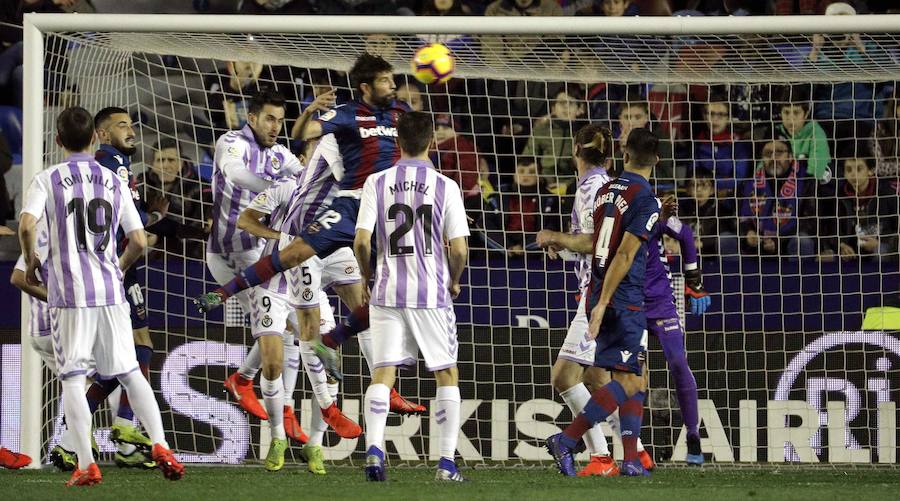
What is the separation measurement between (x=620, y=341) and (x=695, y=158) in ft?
13.9

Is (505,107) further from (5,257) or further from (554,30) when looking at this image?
(5,257)

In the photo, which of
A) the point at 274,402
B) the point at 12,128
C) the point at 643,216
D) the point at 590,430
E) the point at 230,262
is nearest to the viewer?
the point at 643,216

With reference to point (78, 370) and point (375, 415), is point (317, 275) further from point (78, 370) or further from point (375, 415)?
point (78, 370)

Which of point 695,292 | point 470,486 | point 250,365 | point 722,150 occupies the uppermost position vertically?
point 722,150

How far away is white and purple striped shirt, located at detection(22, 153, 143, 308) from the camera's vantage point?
7.14m

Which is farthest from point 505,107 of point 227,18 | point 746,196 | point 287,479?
point 287,479

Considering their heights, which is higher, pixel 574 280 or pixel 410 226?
pixel 410 226

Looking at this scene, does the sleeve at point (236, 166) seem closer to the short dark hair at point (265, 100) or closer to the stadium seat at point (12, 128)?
the short dark hair at point (265, 100)

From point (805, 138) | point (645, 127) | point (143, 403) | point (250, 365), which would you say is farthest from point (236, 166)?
point (805, 138)

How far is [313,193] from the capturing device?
8.81 metres

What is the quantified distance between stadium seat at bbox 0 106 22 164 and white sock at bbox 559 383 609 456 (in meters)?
6.76

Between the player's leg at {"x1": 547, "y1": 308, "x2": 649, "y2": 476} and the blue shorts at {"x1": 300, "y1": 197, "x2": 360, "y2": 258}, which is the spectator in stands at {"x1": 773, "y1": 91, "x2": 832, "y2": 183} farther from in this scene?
the blue shorts at {"x1": 300, "y1": 197, "x2": 360, "y2": 258}

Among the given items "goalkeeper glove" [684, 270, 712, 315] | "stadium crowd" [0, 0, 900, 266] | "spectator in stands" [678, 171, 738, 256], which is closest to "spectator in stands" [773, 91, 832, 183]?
"stadium crowd" [0, 0, 900, 266]

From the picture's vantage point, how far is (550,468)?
9.30 m
